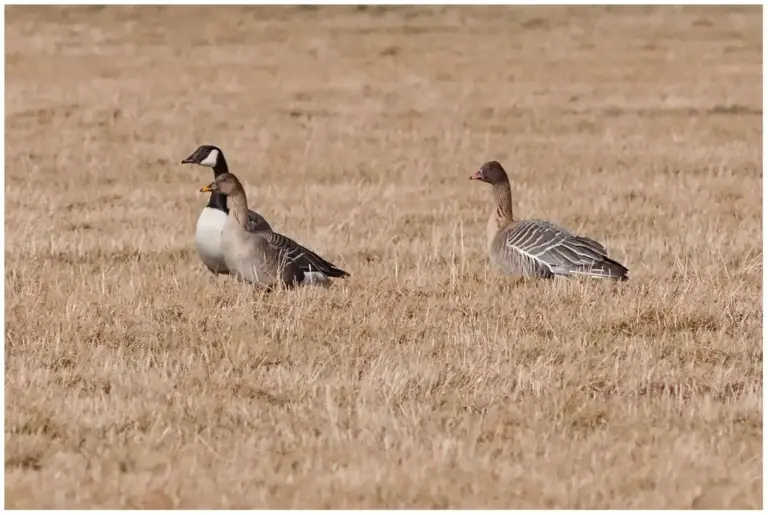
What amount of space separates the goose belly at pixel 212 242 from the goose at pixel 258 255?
0.05 metres

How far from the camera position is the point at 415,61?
114 ft

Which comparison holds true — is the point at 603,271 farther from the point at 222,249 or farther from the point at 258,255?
the point at 222,249

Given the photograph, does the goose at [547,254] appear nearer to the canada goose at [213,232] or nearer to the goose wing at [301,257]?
the goose wing at [301,257]

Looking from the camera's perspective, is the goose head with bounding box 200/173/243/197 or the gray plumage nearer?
the gray plumage

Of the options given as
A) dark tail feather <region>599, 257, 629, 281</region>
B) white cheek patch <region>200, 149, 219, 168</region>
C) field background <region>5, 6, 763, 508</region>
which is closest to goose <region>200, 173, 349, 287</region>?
field background <region>5, 6, 763, 508</region>

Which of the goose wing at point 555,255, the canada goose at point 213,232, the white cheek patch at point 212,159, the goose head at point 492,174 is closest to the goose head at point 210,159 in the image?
the white cheek patch at point 212,159

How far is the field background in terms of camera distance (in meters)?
7.02

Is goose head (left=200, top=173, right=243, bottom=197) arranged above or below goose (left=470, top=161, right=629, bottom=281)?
above

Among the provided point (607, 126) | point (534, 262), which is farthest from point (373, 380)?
point (607, 126)

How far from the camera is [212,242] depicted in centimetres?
1156

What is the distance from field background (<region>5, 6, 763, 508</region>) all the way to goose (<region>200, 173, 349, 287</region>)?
0.20 meters

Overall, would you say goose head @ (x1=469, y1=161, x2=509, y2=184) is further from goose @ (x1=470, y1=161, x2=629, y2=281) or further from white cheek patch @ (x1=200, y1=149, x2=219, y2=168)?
white cheek patch @ (x1=200, y1=149, x2=219, y2=168)

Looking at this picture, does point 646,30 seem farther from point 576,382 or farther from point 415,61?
point 576,382

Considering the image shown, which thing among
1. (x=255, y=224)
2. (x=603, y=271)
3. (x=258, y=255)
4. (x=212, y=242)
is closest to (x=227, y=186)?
(x=255, y=224)
